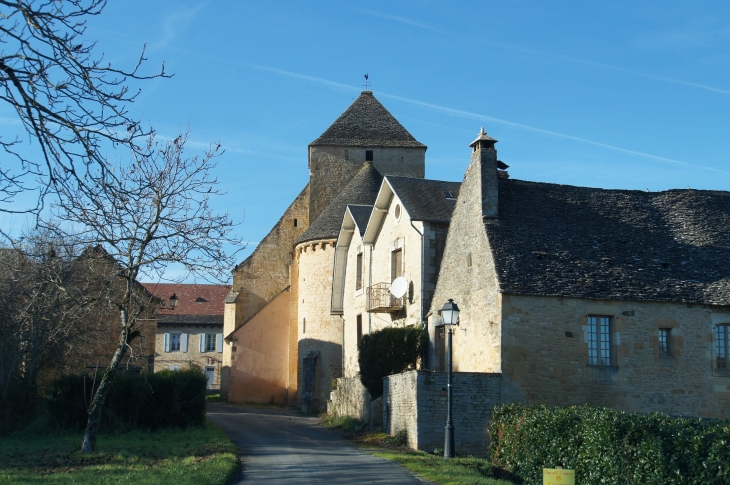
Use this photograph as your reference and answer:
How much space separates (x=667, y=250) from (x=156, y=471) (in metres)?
15.0

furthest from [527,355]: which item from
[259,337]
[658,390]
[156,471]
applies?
[259,337]

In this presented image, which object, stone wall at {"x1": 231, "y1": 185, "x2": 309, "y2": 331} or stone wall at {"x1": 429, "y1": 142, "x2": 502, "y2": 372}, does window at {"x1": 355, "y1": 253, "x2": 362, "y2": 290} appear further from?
stone wall at {"x1": 231, "y1": 185, "x2": 309, "y2": 331}

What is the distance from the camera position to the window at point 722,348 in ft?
65.5

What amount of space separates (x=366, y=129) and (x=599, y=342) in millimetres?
23899

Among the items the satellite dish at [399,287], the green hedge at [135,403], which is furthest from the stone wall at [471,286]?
the green hedge at [135,403]

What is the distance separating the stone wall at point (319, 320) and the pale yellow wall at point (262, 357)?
129 inches

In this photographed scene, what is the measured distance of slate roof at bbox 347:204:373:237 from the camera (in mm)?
28922

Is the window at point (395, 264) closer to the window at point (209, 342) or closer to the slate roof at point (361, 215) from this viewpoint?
the slate roof at point (361, 215)

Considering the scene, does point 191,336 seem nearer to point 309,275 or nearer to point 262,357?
point 262,357

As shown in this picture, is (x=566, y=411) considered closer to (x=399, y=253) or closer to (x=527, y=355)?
(x=527, y=355)

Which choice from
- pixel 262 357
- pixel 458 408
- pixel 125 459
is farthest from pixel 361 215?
pixel 125 459

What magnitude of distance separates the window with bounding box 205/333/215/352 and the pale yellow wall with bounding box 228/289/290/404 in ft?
42.9

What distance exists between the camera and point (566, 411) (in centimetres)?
1374

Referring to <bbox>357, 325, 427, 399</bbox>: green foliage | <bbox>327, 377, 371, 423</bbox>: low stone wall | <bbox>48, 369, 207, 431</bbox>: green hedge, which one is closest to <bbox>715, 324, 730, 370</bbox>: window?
<bbox>357, 325, 427, 399</bbox>: green foliage
